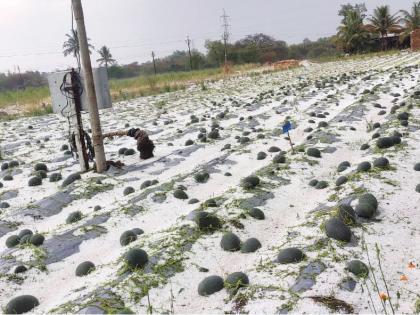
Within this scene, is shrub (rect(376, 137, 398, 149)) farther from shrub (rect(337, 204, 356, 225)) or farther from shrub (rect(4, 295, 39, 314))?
shrub (rect(4, 295, 39, 314))

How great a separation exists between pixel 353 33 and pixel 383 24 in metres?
4.15

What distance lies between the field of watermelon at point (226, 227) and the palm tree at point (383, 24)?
4059 centimetres

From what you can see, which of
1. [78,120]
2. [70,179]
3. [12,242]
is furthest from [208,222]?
[78,120]

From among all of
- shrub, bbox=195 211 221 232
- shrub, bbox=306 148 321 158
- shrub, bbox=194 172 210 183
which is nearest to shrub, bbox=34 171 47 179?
shrub, bbox=194 172 210 183

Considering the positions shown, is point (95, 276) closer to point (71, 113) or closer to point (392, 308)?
point (392, 308)

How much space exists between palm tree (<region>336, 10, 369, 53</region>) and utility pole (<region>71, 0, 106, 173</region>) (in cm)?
4032

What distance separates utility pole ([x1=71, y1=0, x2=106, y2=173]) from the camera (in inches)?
242

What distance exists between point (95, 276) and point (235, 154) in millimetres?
3761

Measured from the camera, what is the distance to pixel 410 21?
43250 mm

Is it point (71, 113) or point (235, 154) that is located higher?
point (71, 113)

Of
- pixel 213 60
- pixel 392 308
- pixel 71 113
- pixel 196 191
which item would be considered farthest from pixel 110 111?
pixel 213 60

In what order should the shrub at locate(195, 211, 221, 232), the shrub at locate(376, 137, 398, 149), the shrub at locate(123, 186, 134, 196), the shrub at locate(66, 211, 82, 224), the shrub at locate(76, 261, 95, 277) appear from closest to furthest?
1. the shrub at locate(76, 261, 95, 277)
2. the shrub at locate(195, 211, 221, 232)
3. the shrub at locate(66, 211, 82, 224)
4. the shrub at locate(123, 186, 134, 196)
5. the shrub at locate(376, 137, 398, 149)

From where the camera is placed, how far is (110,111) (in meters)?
15.6

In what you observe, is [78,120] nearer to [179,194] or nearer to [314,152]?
[179,194]
